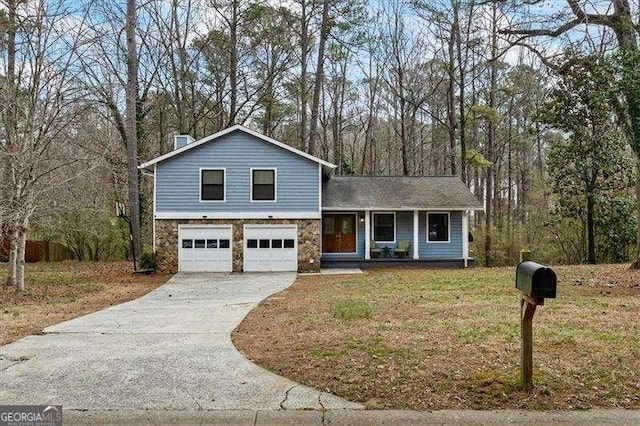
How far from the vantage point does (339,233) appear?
19.2 meters

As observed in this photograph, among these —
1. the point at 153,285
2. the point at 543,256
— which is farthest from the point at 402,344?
the point at 543,256

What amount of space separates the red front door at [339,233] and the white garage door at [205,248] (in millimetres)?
3868

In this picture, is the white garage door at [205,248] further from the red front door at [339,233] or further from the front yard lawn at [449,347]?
the front yard lawn at [449,347]

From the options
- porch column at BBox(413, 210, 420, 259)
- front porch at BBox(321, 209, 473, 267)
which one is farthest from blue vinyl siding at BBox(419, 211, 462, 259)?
porch column at BBox(413, 210, 420, 259)

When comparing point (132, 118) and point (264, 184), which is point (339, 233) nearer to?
point (264, 184)

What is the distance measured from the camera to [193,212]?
17.4 meters

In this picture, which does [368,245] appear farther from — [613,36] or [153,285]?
[613,36]

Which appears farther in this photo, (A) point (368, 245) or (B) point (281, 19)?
(B) point (281, 19)

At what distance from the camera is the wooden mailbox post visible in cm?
355

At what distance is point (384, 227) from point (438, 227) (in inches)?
84.1

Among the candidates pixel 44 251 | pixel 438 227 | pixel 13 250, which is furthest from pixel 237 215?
pixel 44 251

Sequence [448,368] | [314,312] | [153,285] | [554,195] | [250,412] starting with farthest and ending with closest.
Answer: [554,195] < [153,285] < [314,312] < [448,368] < [250,412]

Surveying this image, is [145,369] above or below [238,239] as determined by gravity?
below

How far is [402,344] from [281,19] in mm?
21236
